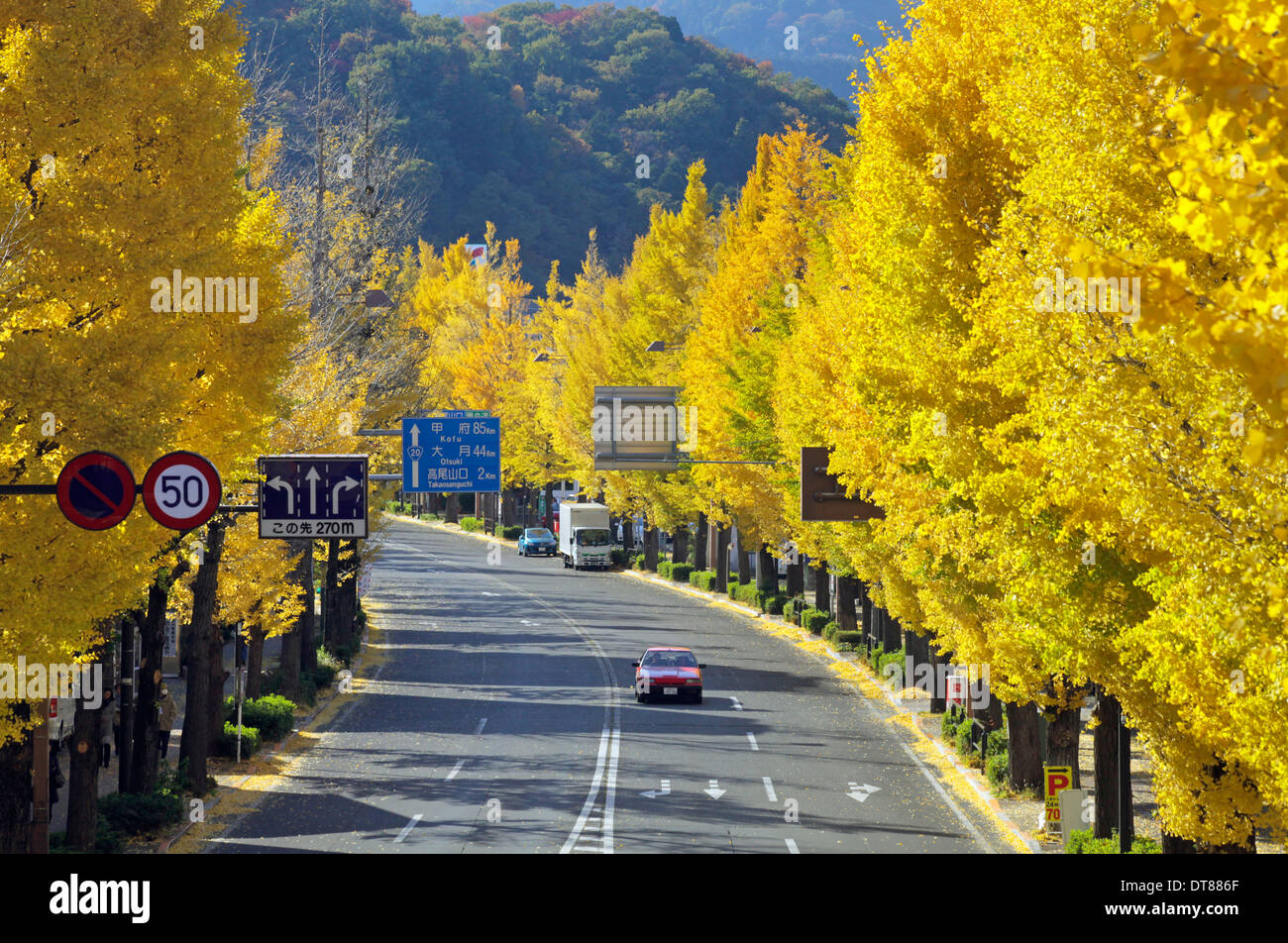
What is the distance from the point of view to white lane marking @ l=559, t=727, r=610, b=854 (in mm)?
19562

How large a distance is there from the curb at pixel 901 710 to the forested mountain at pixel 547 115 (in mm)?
→ 72860

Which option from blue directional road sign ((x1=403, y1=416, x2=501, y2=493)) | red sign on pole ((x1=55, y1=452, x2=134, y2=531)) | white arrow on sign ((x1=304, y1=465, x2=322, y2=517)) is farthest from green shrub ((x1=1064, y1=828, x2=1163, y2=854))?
blue directional road sign ((x1=403, y1=416, x2=501, y2=493))

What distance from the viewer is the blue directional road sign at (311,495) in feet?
66.1

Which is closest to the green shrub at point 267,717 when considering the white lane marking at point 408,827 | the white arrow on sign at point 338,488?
the white lane marking at point 408,827

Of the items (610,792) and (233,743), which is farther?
(233,743)

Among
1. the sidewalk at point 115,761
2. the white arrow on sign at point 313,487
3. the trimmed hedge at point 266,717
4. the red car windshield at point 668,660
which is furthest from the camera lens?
the red car windshield at point 668,660

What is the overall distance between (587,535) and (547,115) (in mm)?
93039

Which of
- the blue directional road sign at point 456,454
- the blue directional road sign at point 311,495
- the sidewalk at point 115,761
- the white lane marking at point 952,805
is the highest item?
the blue directional road sign at point 456,454

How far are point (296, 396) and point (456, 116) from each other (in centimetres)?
11535

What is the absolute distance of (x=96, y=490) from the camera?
1203cm

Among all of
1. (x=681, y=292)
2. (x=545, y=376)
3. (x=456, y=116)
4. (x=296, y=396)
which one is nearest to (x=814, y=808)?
(x=296, y=396)

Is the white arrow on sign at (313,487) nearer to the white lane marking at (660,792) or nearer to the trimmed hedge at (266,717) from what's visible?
the white lane marking at (660,792)

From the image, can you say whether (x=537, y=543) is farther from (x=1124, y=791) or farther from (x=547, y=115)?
(x=547, y=115)

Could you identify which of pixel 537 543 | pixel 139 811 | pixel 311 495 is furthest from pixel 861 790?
pixel 537 543
